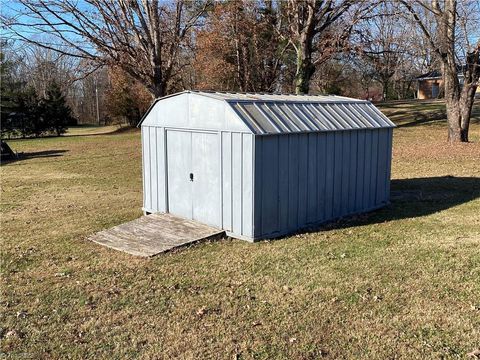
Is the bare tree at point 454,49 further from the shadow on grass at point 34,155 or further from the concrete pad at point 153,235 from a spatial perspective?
the shadow on grass at point 34,155

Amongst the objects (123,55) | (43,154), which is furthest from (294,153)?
(43,154)

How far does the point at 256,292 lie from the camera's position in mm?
5879

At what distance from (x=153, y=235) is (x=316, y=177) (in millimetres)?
3127

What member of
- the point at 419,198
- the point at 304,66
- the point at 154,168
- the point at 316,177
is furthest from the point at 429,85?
the point at 154,168

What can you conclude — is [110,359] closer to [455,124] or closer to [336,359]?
[336,359]

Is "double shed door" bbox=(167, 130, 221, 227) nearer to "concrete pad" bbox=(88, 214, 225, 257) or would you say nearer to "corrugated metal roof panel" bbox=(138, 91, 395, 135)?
"concrete pad" bbox=(88, 214, 225, 257)

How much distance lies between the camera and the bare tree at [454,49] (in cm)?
1873

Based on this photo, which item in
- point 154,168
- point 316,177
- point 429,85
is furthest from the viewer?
point 429,85

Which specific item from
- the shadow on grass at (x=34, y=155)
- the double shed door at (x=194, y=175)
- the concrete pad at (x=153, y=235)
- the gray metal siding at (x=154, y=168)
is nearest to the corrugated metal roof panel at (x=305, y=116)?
the double shed door at (x=194, y=175)

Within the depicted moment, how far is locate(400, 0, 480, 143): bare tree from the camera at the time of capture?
1873cm

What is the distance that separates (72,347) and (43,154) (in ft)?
71.6

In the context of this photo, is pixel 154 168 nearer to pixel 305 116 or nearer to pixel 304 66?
pixel 305 116

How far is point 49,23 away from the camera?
2106 cm

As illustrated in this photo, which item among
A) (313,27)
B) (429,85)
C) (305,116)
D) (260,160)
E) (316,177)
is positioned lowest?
(316,177)
